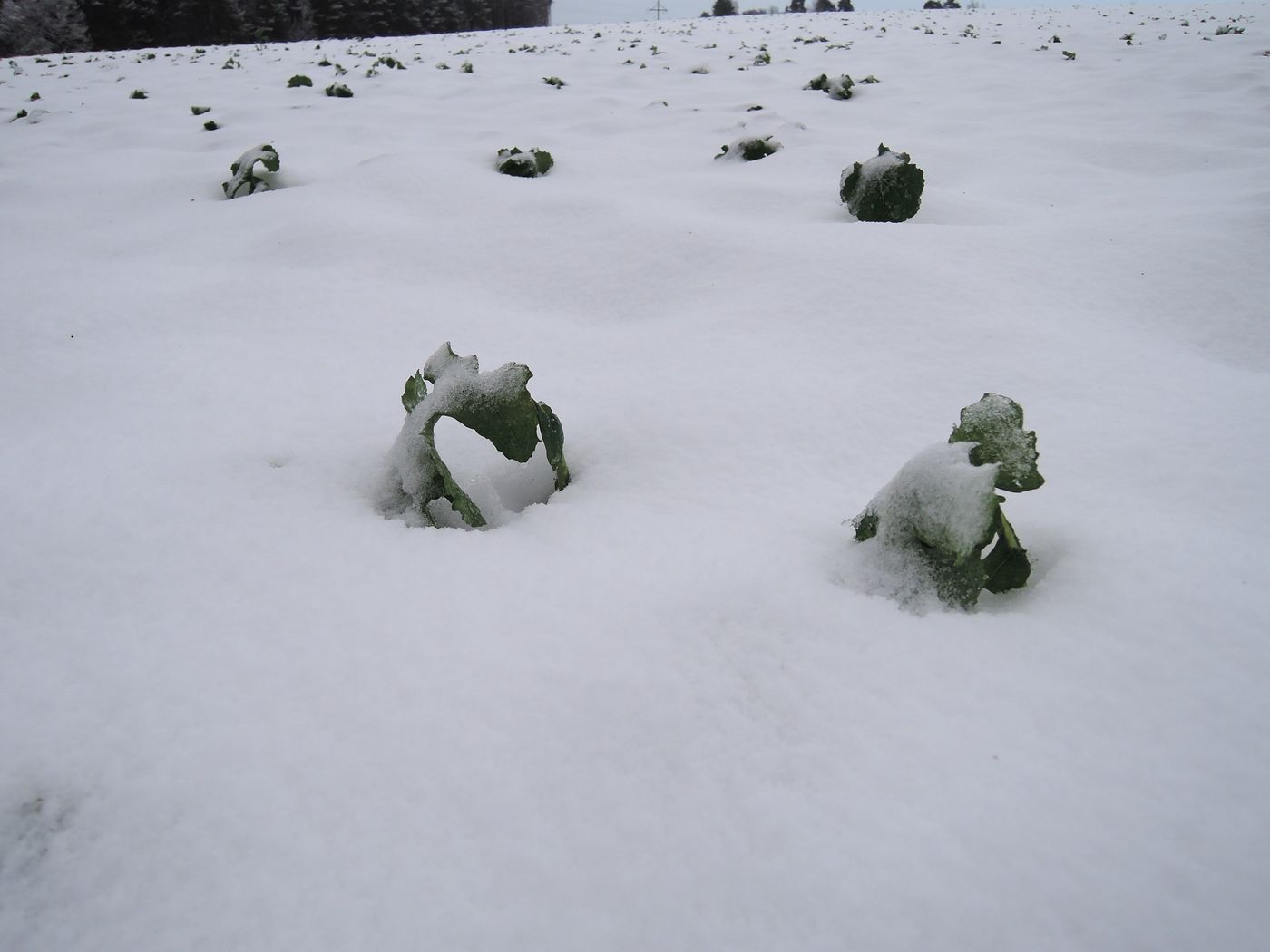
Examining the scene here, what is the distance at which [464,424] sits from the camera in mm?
1218

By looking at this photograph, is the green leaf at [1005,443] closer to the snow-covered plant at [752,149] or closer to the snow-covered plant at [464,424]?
the snow-covered plant at [464,424]

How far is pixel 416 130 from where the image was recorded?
424 cm

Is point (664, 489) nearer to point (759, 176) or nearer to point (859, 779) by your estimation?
point (859, 779)

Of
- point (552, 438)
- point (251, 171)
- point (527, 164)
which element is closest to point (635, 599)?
point (552, 438)

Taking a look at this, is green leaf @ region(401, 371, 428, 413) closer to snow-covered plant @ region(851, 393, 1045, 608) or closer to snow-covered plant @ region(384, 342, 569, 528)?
snow-covered plant @ region(384, 342, 569, 528)

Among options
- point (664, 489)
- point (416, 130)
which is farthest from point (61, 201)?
point (664, 489)

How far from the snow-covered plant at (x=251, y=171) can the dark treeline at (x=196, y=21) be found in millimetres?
22009

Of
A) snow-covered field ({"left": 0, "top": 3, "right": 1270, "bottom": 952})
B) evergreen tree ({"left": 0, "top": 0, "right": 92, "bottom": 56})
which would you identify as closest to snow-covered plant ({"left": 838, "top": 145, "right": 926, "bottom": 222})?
snow-covered field ({"left": 0, "top": 3, "right": 1270, "bottom": 952})

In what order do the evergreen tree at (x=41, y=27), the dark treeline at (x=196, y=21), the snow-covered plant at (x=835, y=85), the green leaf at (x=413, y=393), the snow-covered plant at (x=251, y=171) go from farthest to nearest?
1. the dark treeline at (x=196, y=21)
2. the evergreen tree at (x=41, y=27)
3. the snow-covered plant at (x=835, y=85)
4. the snow-covered plant at (x=251, y=171)
5. the green leaf at (x=413, y=393)

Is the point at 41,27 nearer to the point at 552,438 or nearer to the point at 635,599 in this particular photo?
the point at 552,438

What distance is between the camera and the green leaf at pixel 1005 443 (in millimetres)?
992

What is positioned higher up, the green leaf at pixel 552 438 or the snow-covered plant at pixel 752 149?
the snow-covered plant at pixel 752 149

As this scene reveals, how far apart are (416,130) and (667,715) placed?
14.3 ft

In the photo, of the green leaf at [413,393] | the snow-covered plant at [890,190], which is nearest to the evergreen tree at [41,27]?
the snow-covered plant at [890,190]
